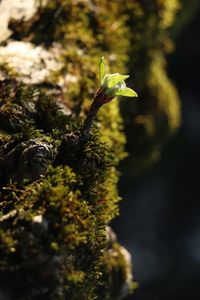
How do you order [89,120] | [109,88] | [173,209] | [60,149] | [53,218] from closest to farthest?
[53,218]
[109,88]
[89,120]
[60,149]
[173,209]

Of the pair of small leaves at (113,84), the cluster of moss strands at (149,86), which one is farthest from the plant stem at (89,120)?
the cluster of moss strands at (149,86)

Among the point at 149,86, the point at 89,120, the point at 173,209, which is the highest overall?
the point at 149,86

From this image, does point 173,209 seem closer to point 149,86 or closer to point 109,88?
point 149,86

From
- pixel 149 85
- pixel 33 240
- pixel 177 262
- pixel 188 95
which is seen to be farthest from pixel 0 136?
pixel 188 95

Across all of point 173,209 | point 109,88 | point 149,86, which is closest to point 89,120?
point 109,88

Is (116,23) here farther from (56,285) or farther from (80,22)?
(56,285)

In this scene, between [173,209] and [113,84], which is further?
[173,209]

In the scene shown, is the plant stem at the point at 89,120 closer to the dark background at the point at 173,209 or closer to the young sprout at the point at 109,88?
the young sprout at the point at 109,88
